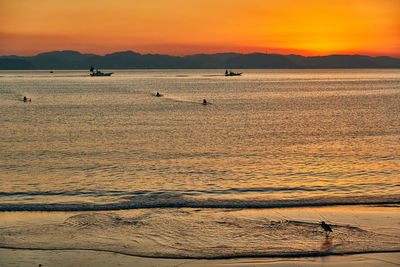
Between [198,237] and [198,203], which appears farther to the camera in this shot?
[198,203]

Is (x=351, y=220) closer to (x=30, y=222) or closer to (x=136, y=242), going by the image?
(x=136, y=242)

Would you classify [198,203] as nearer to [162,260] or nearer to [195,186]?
[195,186]

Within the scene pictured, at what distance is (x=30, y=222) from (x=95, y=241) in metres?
3.26

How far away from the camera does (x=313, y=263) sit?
10.5m

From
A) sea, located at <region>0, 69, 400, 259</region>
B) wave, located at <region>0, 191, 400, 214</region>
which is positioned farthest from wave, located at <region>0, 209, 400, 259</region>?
wave, located at <region>0, 191, 400, 214</region>

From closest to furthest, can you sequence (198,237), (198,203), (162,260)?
(162,260) → (198,237) → (198,203)

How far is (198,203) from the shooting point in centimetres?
1669

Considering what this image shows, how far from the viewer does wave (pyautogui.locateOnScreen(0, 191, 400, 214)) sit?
52.7 feet

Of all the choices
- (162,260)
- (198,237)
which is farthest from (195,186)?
(162,260)

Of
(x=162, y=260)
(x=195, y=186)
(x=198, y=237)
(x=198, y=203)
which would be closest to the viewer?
(x=162, y=260)

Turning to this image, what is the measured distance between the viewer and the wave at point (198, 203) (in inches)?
632

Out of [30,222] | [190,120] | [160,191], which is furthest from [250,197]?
[190,120]

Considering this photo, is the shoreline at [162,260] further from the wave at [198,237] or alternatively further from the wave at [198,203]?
the wave at [198,203]

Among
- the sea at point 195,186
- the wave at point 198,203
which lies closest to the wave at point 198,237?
the sea at point 195,186
